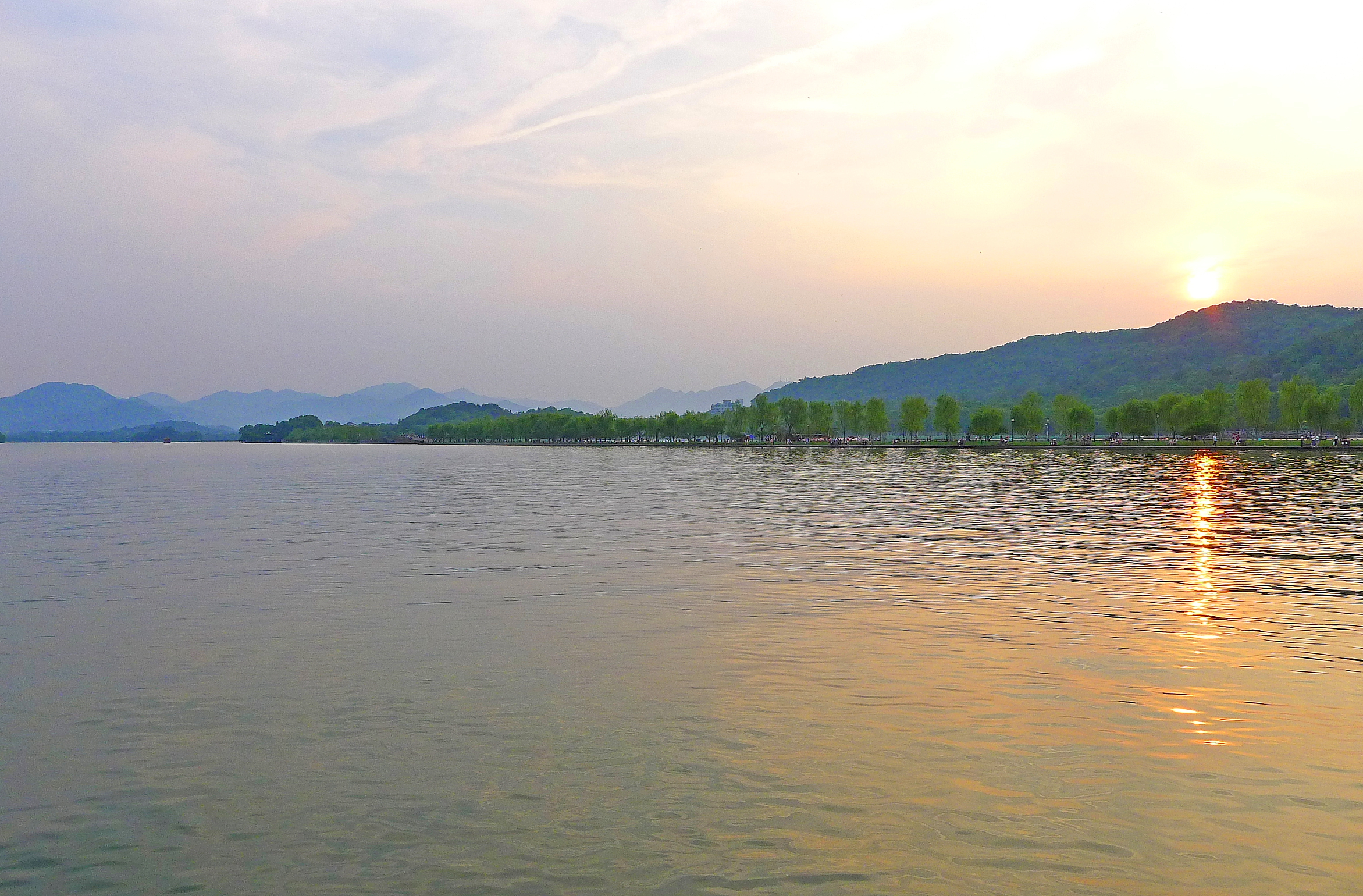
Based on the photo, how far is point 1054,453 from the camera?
185000 millimetres

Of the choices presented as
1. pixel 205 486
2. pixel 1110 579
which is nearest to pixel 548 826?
pixel 1110 579

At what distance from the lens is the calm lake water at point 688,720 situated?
993 centimetres

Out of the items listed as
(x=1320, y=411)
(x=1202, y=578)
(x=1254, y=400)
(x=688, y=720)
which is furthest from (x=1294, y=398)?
(x=688, y=720)

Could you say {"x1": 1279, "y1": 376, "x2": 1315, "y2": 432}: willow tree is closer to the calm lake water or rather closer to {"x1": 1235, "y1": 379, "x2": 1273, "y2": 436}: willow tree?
{"x1": 1235, "y1": 379, "x2": 1273, "y2": 436}: willow tree

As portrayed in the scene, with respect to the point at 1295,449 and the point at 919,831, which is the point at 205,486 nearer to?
the point at 919,831

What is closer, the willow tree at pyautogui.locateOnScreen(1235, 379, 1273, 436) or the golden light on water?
the golden light on water

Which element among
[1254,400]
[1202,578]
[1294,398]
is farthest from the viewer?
[1294,398]

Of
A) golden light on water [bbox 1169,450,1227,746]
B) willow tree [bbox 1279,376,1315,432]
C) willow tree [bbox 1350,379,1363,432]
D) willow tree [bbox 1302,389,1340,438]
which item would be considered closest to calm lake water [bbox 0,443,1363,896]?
golden light on water [bbox 1169,450,1227,746]

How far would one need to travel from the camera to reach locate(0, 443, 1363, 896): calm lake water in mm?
9930

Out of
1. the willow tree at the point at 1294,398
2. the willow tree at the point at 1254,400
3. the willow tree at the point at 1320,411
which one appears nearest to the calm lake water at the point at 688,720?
the willow tree at the point at 1320,411

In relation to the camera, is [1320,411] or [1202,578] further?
[1320,411]

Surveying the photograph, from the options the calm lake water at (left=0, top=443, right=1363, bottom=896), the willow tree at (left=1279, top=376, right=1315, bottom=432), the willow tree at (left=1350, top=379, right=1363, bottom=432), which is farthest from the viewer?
the willow tree at (left=1279, top=376, right=1315, bottom=432)

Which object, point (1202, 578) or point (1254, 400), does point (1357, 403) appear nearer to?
point (1254, 400)

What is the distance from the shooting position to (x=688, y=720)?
14.7m
